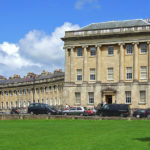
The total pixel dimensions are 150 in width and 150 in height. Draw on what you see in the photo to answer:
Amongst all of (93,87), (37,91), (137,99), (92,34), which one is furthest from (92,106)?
→ (37,91)

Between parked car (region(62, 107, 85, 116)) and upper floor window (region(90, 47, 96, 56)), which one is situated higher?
upper floor window (region(90, 47, 96, 56))

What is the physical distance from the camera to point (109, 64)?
6694cm

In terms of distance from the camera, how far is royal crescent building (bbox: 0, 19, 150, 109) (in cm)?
6425

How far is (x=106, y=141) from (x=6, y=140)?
5.51m

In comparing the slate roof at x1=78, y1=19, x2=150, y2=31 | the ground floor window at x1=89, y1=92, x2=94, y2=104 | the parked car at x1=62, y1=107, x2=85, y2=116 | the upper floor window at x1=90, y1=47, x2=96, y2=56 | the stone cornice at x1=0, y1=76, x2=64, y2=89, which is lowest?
the parked car at x1=62, y1=107, x2=85, y2=116

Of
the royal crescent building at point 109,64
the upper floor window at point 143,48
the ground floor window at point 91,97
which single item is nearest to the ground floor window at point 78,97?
the royal crescent building at point 109,64

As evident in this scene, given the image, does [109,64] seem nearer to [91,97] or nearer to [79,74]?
[79,74]

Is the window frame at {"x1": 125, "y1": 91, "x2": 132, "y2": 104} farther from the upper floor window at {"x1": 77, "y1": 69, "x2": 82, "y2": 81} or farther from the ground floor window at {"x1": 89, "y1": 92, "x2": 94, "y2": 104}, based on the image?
the upper floor window at {"x1": 77, "y1": 69, "x2": 82, "y2": 81}

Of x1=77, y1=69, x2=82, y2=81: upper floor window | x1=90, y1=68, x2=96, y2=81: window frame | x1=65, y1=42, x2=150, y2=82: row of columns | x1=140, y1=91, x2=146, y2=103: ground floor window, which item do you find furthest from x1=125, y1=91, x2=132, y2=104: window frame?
x1=77, y1=69, x2=82, y2=81: upper floor window

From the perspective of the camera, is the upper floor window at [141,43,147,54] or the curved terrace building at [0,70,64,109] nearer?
the upper floor window at [141,43,147,54]

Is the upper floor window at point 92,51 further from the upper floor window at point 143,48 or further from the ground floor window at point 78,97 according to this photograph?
the upper floor window at point 143,48

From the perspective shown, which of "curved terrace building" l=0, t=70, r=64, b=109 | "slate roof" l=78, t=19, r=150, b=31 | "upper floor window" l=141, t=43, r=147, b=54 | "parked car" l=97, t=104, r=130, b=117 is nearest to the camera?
"parked car" l=97, t=104, r=130, b=117

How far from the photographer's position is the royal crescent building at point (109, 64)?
211 feet

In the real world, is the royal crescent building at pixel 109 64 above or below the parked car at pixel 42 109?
above
